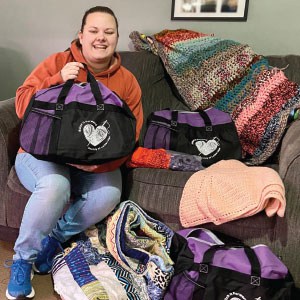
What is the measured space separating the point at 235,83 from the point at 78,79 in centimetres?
79

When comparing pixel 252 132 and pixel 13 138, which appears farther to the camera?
pixel 252 132

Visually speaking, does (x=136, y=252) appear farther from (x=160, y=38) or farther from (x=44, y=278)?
(x=160, y=38)

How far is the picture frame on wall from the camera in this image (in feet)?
6.70

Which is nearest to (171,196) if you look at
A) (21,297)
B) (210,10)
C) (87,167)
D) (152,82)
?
(87,167)

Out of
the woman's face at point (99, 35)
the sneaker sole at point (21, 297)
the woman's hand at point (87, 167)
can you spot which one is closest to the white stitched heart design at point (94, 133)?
the woman's hand at point (87, 167)

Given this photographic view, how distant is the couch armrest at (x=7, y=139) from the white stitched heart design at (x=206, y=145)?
78 centimetres

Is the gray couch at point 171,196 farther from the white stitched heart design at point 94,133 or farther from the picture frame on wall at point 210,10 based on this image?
the picture frame on wall at point 210,10

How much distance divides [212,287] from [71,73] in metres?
0.91

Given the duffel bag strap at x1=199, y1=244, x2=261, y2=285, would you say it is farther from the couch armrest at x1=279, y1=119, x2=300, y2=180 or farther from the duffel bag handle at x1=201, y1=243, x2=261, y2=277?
the couch armrest at x1=279, y1=119, x2=300, y2=180

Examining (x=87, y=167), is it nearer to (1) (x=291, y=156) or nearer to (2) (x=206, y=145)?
(2) (x=206, y=145)

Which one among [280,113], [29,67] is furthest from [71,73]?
[29,67]

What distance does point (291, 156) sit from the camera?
1.39 metres

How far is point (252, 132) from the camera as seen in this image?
1.76 metres

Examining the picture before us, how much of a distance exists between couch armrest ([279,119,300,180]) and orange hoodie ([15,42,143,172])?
0.59m
